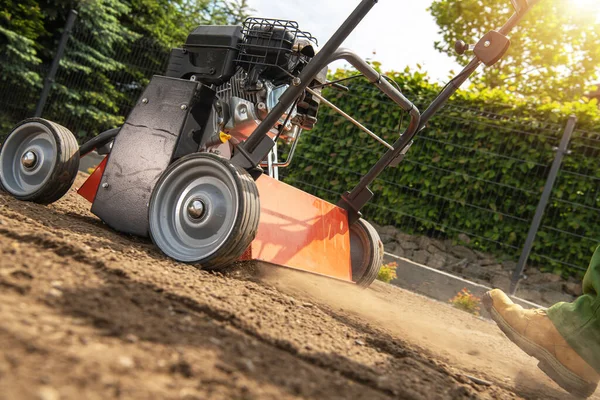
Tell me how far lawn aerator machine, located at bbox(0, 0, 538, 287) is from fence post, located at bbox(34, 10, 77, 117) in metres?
4.30

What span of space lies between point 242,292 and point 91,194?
4.60 ft

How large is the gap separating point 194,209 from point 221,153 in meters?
0.61

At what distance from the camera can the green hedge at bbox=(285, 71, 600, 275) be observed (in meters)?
5.52

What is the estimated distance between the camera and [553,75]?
14523 mm

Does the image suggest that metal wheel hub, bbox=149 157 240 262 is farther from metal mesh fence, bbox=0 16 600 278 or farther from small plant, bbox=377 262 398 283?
metal mesh fence, bbox=0 16 600 278

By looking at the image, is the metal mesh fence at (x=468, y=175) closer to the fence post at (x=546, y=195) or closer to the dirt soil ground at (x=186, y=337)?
the fence post at (x=546, y=195)

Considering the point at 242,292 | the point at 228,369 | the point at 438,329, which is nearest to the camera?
→ the point at 228,369

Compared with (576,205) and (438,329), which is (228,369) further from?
(576,205)

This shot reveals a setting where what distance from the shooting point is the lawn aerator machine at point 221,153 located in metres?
2.63

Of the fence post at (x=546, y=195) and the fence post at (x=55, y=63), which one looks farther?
the fence post at (x=55, y=63)

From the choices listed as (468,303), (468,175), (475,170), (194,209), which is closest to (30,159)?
(194,209)

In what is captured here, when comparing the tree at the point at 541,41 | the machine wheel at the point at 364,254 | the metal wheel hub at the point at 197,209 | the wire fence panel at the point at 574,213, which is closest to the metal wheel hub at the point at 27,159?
the metal wheel hub at the point at 197,209

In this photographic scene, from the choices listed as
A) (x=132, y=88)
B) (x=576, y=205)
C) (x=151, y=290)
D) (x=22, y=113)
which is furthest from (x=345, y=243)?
(x=22, y=113)

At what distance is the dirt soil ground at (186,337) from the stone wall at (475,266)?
110 inches
